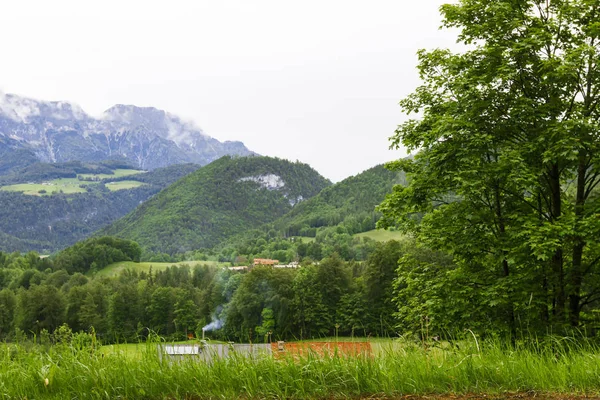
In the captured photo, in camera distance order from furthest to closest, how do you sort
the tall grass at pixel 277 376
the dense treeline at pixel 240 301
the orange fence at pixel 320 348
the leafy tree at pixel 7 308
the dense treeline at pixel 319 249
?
the dense treeline at pixel 319 249 → the leafy tree at pixel 7 308 → the dense treeline at pixel 240 301 → the orange fence at pixel 320 348 → the tall grass at pixel 277 376

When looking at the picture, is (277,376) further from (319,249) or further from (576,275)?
(319,249)

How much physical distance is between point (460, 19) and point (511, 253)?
23.0 ft

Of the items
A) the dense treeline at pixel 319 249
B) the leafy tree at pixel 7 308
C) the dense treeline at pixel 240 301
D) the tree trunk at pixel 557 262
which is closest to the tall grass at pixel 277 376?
the tree trunk at pixel 557 262

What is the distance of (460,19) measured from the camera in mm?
14125

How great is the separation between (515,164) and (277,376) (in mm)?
8734

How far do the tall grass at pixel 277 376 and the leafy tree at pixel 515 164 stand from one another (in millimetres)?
5871

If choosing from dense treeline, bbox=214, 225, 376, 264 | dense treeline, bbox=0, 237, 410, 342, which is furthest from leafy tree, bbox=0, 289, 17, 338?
dense treeline, bbox=214, 225, 376, 264

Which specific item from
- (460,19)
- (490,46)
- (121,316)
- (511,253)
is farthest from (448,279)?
(121,316)

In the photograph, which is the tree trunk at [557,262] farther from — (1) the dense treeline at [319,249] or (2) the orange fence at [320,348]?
(1) the dense treeline at [319,249]

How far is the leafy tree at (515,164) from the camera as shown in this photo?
1113cm

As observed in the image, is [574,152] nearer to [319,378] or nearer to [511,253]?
[511,253]

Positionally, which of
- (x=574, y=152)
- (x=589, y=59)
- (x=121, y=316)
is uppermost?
(x=589, y=59)

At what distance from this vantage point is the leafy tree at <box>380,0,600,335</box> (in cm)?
1113

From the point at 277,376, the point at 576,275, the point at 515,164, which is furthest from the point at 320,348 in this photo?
the point at 576,275
